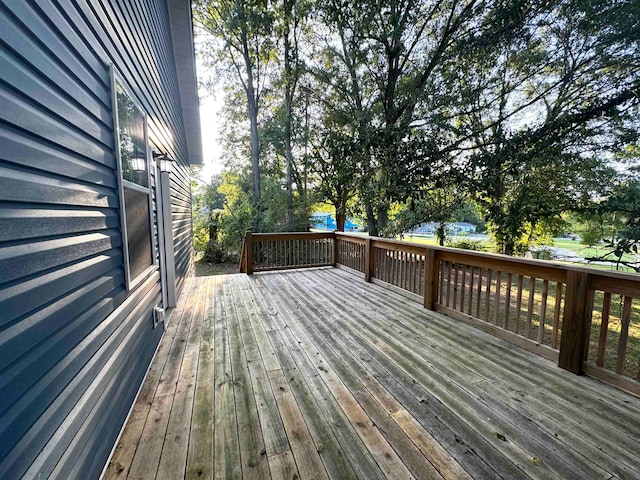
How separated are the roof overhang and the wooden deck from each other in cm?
533

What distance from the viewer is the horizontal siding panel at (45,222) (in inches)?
35.8

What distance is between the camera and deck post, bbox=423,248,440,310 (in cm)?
380

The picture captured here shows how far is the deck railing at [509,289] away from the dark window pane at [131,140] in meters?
3.36

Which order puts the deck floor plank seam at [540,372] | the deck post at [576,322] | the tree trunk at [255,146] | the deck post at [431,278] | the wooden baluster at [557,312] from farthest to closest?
1. the tree trunk at [255,146]
2. the deck post at [431,278]
3. the wooden baluster at [557,312]
4. the deck post at [576,322]
5. the deck floor plank seam at [540,372]

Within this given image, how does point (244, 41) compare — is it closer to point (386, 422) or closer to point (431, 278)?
point (431, 278)

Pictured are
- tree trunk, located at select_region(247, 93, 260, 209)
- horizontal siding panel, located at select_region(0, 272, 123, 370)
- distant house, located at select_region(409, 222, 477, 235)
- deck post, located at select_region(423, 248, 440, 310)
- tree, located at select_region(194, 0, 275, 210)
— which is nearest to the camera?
horizontal siding panel, located at select_region(0, 272, 123, 370)

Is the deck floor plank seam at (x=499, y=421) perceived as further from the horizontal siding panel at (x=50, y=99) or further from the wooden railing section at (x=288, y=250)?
the wooden railing section at (x=288, y=250)

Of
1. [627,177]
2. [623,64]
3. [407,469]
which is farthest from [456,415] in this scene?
[627,177]

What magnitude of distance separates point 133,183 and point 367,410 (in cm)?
245

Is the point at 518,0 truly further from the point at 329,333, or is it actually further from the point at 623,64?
the point at 329,333

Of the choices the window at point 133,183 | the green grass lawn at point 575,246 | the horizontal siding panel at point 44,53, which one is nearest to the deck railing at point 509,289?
the green grass lawn at point 575,246

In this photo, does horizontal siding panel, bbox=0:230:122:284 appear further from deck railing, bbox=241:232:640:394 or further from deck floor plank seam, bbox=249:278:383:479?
deck railing, bbox=241:232:640:394

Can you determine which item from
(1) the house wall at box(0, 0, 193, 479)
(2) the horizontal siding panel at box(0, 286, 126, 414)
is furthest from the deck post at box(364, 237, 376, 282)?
(2) the horizontal siding panel at box(0, 286, 126, 414)

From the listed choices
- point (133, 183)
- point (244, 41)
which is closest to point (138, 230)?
point (133, 183)
